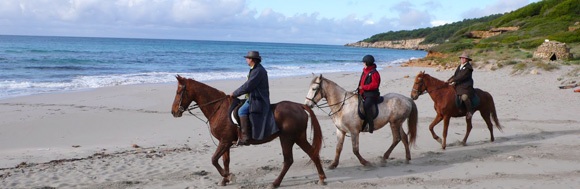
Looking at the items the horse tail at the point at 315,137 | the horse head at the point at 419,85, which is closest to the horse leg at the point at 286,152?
the horse tail at the point at 315,137

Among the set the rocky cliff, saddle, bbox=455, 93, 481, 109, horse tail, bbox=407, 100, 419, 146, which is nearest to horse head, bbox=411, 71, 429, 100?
saddle, bbox=455, 93, 481, 109

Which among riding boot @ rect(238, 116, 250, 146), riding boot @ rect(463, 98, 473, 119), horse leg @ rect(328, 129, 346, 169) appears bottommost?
horse leg @ rect(328, 129, 346, 169)

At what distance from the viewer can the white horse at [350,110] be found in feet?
27.3

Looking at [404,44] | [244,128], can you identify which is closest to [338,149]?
[244,128]

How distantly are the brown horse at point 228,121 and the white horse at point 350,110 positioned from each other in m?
1.13

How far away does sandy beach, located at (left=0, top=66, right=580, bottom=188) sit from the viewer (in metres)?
7.50

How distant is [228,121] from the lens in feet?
23.2

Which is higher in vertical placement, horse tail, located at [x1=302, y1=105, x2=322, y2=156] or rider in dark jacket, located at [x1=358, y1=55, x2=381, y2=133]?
rider in dark jacket, located at [x1=358, y1=55, x2=381, y2=133]

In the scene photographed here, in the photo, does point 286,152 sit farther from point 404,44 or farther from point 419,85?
point 404,44

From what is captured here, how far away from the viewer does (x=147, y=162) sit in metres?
8.62

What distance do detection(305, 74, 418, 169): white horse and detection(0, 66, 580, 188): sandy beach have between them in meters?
0.46

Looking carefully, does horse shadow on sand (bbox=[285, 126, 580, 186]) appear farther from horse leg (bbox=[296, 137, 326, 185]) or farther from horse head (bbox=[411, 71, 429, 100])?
horse head (bbox=[411, 71, 429, 100])

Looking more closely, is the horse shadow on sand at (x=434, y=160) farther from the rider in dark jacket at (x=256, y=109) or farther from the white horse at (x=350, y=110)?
the rider in dark jacket at (x=256, y=109)

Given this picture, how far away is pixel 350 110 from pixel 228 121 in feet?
7.56
